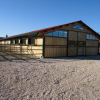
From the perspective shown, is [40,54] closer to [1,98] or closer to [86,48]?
A: [86,48]

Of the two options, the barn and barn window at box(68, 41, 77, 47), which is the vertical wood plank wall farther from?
barn window at box(68, 41, 77, 47)

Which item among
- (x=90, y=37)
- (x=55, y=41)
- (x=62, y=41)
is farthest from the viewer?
(x=90, y=37)

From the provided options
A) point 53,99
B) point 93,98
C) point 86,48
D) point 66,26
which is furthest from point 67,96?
point 86,48

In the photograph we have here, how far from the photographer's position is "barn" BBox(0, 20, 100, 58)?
12.3 meters

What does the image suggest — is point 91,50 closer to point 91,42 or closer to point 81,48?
point 91,42

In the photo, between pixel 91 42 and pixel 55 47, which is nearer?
pixel 55 47

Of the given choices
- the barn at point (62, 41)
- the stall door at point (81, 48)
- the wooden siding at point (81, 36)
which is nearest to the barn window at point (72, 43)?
the barn at point (62, 41)

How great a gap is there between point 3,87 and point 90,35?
55.3ft

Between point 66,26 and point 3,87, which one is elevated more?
point 66,26

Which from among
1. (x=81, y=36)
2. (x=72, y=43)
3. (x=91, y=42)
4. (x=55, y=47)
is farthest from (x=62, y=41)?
(x=91, y=42)

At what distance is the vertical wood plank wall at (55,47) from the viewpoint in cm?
1257

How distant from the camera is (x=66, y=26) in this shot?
14.2 metres

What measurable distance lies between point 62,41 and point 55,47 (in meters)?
1.48

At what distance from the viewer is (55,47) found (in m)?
13.3
